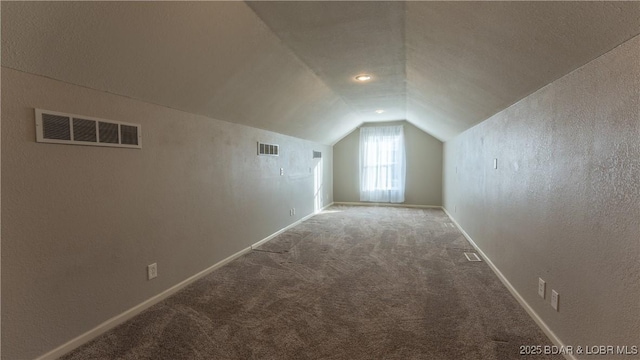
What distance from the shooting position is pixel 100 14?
1481 mm

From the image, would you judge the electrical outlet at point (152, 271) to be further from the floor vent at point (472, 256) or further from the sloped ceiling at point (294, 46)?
the floor vent at point (472, 256)

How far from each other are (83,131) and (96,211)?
0.53 metres

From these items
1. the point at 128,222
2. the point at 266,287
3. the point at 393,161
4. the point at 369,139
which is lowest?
the point at 266,287

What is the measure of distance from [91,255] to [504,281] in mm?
3369

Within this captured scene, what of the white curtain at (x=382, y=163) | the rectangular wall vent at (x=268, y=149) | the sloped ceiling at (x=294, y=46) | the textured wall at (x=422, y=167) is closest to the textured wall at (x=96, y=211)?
the sloped ceiling at (x=294, y=46)

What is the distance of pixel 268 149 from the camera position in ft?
13.9

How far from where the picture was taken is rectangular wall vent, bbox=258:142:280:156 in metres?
4.02

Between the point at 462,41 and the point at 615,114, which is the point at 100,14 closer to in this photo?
the point at 462,41

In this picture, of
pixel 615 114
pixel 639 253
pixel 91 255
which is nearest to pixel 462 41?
pixel 615 114

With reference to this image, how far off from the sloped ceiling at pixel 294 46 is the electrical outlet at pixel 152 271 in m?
1.37

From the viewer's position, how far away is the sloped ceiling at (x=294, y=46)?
1354 mm

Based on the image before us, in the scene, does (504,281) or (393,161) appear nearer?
(504,281)

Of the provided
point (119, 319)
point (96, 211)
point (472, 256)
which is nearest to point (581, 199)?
point (472, 256)

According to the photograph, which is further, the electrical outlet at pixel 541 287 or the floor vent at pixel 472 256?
the floor vent at pixel 472 256
